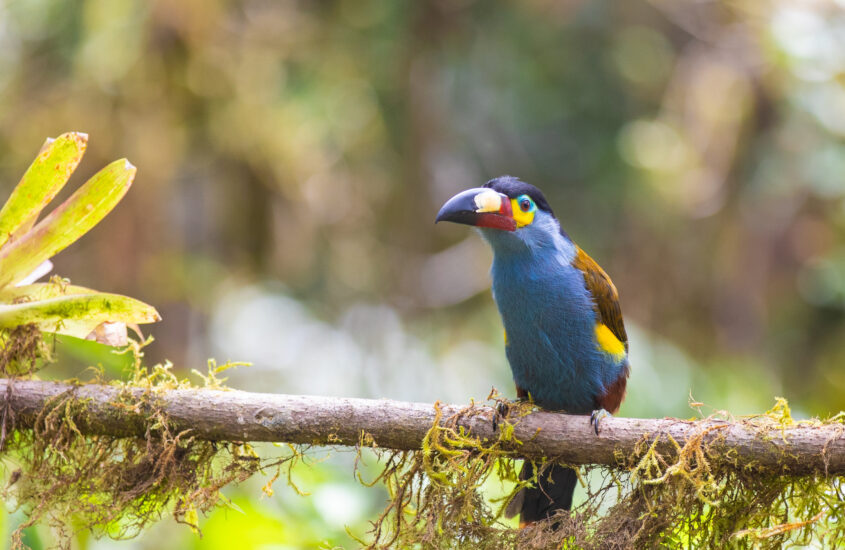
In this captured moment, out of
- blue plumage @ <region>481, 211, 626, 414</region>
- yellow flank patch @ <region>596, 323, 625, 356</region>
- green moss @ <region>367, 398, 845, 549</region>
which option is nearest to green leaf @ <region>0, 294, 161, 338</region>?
green moss @ <region>367, 398, 845, 549</region>

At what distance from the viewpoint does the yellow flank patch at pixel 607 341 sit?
3084 mm

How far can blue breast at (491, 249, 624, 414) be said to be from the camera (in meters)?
3.03

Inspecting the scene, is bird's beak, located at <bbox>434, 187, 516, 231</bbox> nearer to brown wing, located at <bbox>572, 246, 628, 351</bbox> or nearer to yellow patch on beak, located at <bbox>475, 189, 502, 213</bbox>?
yellow patch on beak, located at <bbox>475, 189, 502, 213</bbox>

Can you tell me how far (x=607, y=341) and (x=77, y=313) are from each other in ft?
5.80

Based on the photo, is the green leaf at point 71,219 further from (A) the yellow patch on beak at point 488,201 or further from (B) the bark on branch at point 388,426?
(A) the yellow patch on beak at point 488,201

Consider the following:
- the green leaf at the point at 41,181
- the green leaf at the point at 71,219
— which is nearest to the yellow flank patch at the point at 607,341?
the green leaf at the point at 71,219

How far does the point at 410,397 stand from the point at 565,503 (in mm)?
3885

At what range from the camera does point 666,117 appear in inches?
303

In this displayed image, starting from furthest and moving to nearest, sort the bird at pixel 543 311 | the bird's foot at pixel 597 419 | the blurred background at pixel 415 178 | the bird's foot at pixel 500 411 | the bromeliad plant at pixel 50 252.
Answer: the blurred background at pixel 415 178 → the bird at pixel 543 311 → the bromeliad plant at pixel 50 252 → the bird's foot at pixel 500 411 → the bird's foot at pixel 597 419

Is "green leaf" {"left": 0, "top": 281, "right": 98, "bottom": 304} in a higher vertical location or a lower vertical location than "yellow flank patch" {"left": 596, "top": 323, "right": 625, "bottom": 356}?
lower

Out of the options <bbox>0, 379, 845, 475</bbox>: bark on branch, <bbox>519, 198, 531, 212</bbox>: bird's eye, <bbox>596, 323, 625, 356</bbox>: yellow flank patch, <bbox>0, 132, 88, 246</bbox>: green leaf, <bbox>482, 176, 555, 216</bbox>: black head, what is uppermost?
<bbox>482, 176, 555, 216</bbox>: black head

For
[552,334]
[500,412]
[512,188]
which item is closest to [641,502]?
[500,412]

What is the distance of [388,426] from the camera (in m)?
2.34

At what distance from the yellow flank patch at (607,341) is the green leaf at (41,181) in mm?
1816
